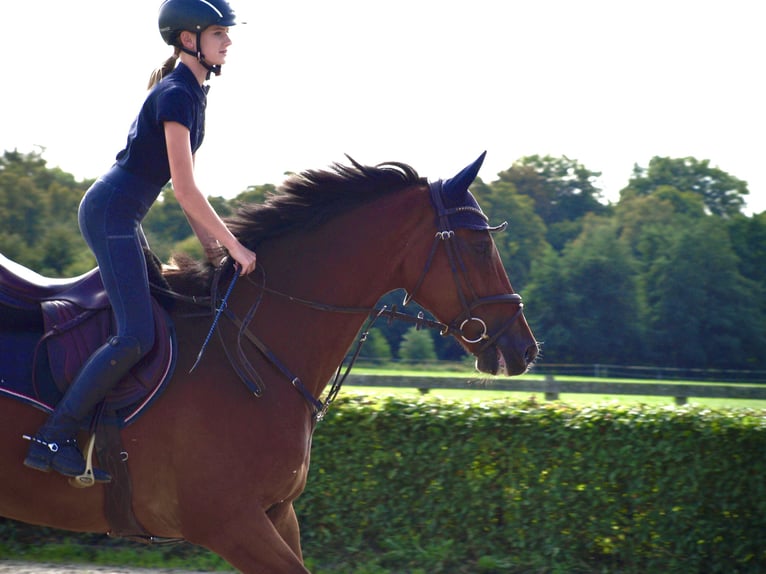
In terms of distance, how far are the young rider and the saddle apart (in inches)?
3.3

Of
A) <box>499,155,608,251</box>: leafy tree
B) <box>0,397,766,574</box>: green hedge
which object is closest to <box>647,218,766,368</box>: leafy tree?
<box>499,155,608,251</box>: leafy tree

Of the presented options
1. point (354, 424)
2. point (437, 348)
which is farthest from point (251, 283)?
point (437, 348)

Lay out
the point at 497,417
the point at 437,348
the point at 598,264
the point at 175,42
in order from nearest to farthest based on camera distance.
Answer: the point at 175,42 < the point at 497,417 < the point at 437,348 < the point at 598,264

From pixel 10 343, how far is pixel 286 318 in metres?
1.19

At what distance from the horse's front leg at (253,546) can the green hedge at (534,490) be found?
128 inches

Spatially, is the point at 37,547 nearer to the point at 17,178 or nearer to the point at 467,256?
the point at 467,256

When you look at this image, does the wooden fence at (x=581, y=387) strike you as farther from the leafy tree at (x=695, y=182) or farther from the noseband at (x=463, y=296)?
the leafy tree at (x=695, y=182)

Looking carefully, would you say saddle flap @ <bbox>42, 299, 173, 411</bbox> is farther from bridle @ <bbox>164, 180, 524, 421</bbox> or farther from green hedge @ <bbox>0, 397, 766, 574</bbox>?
green hedge @ <bbox>0, 397, 766, 574</bbox>

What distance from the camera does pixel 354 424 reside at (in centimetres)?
706

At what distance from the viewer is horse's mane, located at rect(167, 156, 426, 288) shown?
4.16 metres

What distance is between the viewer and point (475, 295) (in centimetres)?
407

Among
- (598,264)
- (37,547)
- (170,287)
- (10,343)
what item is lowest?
(37,547)

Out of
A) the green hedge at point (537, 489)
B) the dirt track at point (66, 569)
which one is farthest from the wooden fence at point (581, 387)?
the dirt track at point (66, 569)

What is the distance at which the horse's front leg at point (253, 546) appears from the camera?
11.9 ft
